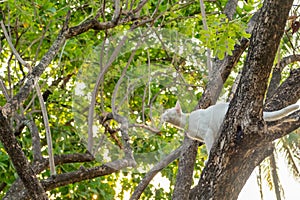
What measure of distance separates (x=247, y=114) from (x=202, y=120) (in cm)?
27

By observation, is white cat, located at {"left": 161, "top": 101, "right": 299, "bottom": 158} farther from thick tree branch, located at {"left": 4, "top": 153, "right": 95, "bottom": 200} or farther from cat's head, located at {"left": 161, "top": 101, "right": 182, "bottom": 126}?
thick tree branch, located at {"left": 4, "top": 153, "right": 95, "bottom": 200}

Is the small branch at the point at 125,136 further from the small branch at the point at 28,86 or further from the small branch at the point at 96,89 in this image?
the small branch at the point at 28,86

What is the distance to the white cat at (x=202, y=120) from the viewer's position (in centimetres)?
180

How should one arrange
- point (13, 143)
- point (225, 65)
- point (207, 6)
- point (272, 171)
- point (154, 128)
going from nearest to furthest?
point (13, 143) < point (154, 128) < point (225, 65) < point (207, 6) < point (272, 171)

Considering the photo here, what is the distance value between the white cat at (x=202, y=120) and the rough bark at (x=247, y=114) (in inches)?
5.4

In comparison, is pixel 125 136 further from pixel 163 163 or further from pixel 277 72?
pixel 277 72

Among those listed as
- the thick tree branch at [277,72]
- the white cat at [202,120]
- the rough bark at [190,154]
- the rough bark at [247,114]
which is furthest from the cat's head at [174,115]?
the thick tree branch at [277,72]

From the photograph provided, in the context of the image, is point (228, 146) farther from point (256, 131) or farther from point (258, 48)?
point (258, 48)

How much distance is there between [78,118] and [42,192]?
275mm

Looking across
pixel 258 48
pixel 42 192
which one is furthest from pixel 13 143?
pixel 258 48

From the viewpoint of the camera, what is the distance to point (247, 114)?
1580mm

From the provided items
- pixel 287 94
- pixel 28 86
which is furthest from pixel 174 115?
pixel 287 94

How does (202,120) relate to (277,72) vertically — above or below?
below

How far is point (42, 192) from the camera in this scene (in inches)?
72.5
